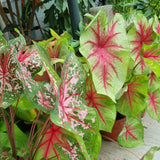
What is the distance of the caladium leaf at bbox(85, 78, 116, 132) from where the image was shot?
2.19 feet

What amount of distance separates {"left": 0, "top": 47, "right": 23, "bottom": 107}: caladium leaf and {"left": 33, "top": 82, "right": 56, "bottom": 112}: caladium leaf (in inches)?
1.6

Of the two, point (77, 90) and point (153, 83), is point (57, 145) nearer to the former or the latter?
point (77, 90)

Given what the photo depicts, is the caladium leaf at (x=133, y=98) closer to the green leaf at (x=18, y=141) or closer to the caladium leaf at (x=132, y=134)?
the caladium leaf at (x=132, y=134)

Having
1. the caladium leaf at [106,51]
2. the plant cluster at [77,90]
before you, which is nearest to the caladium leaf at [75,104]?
the plant cluster at [77,90]

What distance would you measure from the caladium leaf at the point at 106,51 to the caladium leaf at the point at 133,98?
200 millimetres

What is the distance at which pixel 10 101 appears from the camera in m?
0.37

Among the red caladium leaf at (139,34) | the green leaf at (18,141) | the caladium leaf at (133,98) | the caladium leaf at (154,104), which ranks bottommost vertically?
the caladium leaf at (154,104)

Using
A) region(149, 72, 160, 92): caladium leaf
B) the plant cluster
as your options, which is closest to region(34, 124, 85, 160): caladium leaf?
the plant cluster

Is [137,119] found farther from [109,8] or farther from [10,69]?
[109,8]

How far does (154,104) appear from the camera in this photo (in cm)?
94

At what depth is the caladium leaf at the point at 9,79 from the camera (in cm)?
37

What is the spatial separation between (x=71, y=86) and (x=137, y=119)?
2.04ft

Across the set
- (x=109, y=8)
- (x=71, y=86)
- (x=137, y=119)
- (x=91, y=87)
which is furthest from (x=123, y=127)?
(x=109, y=8)

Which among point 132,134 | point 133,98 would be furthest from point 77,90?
point 132,134
